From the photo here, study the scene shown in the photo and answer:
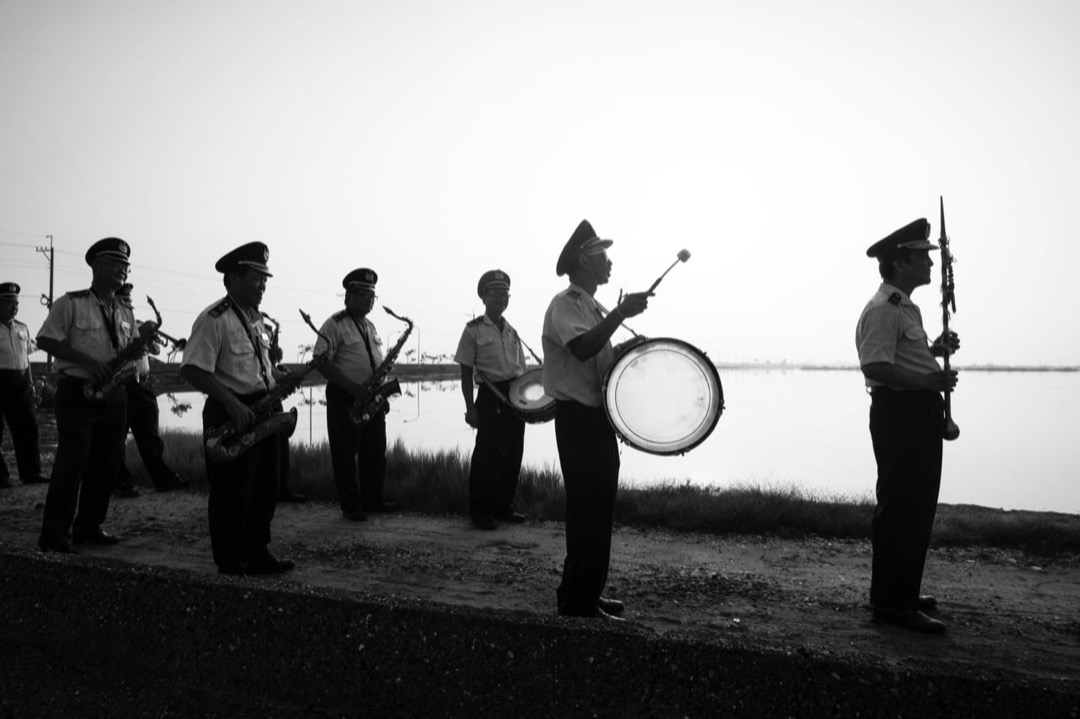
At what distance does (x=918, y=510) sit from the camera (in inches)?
147

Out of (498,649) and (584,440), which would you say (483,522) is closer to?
(584,440)

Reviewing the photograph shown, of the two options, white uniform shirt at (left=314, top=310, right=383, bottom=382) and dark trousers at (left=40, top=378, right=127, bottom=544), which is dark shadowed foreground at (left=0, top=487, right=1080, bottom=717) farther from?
white uniform shirt at (left=314, top=310, right=383, bottom=382)

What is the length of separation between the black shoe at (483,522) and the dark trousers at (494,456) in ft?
0.09

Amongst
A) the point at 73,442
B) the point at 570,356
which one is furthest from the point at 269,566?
the point at 570,356

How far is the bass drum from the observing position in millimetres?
3504

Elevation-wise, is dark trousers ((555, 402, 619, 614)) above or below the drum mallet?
below

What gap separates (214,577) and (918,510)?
3622mm

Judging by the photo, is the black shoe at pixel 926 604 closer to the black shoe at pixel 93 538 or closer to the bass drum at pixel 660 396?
the bass drum at pixel 660 396

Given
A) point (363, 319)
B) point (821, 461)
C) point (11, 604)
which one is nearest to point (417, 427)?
point (821, 461)

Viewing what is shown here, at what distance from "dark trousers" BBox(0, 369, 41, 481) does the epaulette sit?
5751 mm

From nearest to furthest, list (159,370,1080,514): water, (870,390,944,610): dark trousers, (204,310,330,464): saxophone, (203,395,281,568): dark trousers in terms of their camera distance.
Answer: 1. (870,390,944,610): dark trousers
2. (204,310,330,464): saxophone
3. (203,395,281,568): dark trousers
4. (159,370,1080,514): water

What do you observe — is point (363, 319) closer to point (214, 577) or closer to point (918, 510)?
point (214, 577)

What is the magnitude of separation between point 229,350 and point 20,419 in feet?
19.4

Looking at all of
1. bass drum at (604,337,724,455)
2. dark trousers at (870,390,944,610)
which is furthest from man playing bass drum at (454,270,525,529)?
dark trousers at (870,390,944,610)
